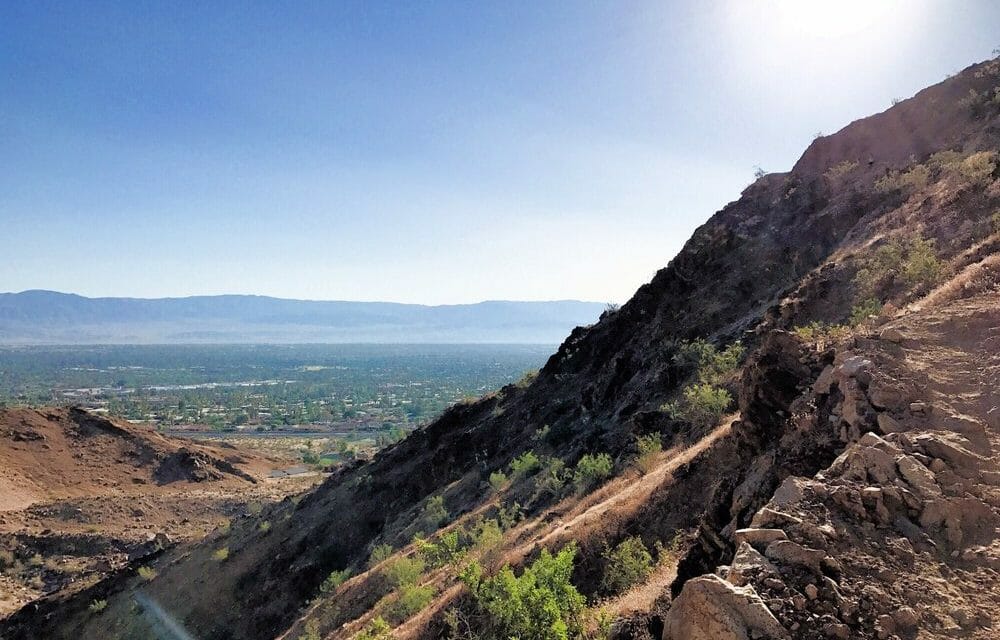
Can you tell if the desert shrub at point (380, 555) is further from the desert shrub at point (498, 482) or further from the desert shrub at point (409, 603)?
the desert shrub at point (409, 603)

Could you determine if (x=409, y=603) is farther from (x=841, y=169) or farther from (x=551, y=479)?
(x=841, y=169)

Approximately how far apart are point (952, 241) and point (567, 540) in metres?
11.9

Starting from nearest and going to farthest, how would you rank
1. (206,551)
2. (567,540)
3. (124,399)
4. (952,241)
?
(567,540) → (952,241) → (206,551) → (124,399)

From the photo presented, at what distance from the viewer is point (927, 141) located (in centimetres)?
2436

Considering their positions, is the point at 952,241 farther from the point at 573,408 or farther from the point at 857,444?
the point at 573,408

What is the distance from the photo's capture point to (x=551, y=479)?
18547 mm

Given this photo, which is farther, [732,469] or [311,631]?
[311,631]

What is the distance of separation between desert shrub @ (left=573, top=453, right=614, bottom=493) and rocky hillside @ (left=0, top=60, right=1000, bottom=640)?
0.30 feet

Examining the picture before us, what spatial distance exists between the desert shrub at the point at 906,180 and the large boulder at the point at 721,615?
2054cm

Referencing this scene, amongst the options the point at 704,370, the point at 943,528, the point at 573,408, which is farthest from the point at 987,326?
the point at 573,408

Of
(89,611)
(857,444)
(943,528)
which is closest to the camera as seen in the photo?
(943,528)

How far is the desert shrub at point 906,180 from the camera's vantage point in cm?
2089

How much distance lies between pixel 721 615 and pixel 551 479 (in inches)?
523

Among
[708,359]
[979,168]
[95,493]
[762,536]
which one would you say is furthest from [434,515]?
[95,493]
